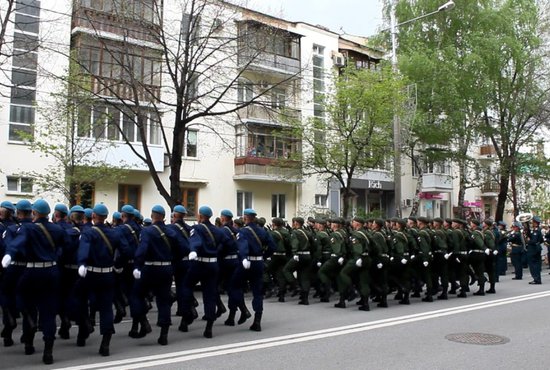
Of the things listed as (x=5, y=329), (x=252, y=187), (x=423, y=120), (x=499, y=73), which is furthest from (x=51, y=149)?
(x=499, y=73)

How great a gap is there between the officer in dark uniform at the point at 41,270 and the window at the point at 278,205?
24896mm

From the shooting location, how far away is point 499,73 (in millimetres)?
26812

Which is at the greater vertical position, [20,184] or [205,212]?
[20,184]

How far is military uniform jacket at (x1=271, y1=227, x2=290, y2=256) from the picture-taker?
42.8 ft

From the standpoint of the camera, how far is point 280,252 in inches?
516

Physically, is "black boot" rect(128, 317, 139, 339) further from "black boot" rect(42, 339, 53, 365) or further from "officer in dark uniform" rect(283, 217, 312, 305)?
"officer in dark uniform" rect(283, 217, 312, 305)

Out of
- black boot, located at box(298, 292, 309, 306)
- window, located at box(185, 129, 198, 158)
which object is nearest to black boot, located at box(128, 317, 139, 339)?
black boot, located at box(298, 292, 309, 306)

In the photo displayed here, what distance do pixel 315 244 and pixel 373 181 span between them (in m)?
24.1

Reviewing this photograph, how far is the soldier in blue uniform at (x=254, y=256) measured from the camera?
940 cm

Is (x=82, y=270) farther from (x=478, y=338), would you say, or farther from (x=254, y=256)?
(x=478, y=338)

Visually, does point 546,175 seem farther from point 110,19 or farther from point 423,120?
point 110,19

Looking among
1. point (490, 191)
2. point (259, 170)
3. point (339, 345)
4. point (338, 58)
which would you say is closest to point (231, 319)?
point (339, 345)

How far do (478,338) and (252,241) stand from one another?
3.79 metres

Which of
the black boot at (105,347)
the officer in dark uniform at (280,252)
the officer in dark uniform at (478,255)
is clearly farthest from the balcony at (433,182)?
the black boot at (105,347)
